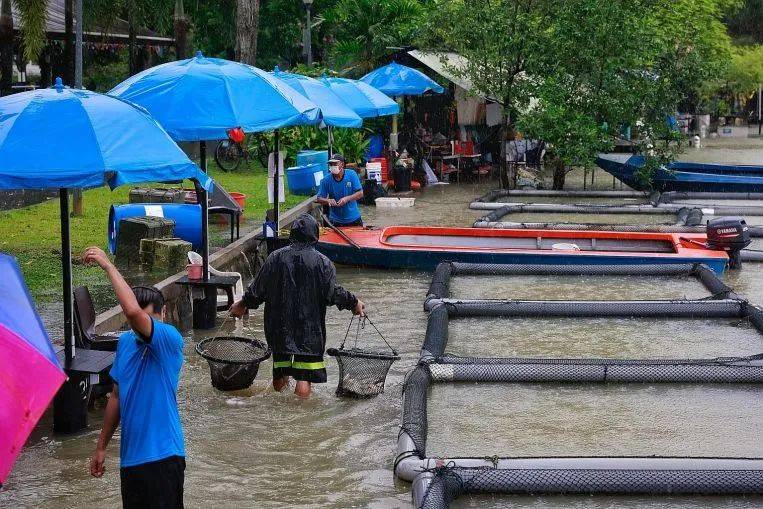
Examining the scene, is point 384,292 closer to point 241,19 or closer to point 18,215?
point 18,215

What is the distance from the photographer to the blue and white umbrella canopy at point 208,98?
1053cm

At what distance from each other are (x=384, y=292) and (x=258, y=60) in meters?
26.1

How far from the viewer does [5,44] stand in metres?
23.7

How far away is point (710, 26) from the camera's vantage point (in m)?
36.7

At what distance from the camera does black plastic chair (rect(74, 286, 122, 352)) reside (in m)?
8.81

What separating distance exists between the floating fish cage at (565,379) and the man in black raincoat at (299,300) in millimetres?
869

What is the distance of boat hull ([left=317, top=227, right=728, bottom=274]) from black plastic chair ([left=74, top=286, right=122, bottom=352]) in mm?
6890

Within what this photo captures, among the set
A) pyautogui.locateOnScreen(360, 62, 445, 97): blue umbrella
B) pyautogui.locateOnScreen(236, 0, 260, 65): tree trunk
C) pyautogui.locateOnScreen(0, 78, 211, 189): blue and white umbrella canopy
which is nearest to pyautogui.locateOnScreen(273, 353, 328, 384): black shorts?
pyautogui.locateOnScreen(0, 78, 211, 189): blue and white umbrella canopy

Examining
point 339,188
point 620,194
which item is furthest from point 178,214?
point 620,194

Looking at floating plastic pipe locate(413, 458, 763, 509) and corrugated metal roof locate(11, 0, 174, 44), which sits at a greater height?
corrugated metal roof locate(11, 0, 174, 44)

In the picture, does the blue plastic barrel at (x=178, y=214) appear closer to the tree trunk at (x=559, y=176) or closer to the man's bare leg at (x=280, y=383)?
the man's bare leg at (x=280, y=383)

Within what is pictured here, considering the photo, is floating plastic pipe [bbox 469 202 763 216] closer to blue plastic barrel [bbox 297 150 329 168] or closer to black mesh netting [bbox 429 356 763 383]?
blue plastic barrel [bbox 297 150 329 168]

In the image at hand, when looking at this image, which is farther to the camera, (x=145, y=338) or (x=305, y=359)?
(x=305, y=359)

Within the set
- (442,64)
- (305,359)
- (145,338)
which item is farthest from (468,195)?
(145,338)
